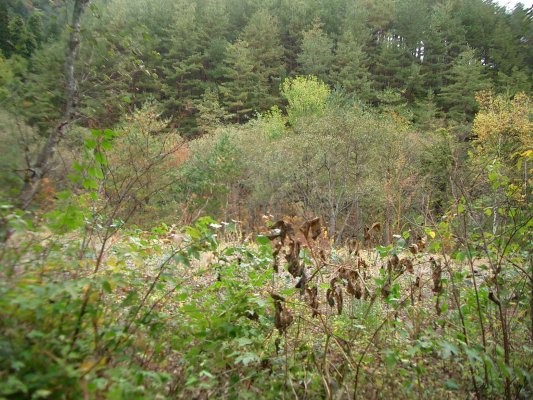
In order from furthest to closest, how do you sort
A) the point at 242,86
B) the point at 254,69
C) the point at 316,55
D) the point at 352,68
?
the point at 254,69 → the point at 316,55 → the point at 242,86 → the point at 352,68

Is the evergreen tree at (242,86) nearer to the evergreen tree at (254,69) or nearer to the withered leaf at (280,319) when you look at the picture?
the evergreen tree at (254,69)

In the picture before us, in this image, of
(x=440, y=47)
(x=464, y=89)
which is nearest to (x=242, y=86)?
(x=464, y=89)

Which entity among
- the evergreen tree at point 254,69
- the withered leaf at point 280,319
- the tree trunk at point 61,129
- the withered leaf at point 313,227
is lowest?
the withered leaf at point 280,319

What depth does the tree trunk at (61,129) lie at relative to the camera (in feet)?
6.72

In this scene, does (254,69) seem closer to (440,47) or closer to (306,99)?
(306,99)

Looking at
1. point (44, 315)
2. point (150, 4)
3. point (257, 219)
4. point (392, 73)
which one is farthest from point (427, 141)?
point (150, 4)

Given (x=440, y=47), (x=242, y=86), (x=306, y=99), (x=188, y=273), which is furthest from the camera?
(x=440, y=47)

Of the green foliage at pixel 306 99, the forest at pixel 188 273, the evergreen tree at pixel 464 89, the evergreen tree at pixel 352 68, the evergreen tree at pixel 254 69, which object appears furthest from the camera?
the evergreen tree at pixel 254 69

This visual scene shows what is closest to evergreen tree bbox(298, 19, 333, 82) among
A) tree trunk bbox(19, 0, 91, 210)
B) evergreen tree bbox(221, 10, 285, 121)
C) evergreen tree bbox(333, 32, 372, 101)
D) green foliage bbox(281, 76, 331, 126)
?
evergreen tree bbox(333, 32, 372, 101)

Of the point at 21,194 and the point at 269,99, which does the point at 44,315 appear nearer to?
the point at 21,194

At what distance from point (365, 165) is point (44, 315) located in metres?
15.4

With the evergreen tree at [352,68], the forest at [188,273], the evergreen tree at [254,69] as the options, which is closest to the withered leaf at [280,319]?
the forest at [188,273]

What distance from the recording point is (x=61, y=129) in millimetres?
2570

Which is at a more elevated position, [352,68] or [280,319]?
[352,68]
